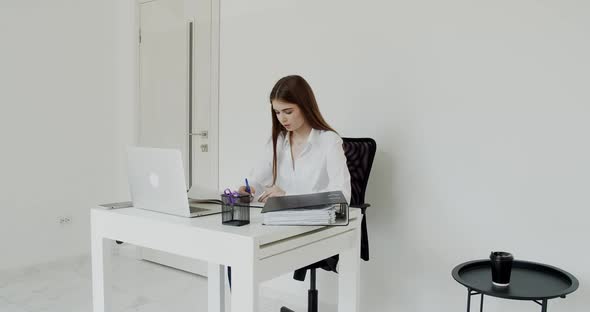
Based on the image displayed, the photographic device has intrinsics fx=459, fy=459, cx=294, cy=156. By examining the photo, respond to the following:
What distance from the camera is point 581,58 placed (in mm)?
1911

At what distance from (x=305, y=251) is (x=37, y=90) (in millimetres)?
2959

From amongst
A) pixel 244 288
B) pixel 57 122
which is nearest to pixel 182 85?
pixel 57 122

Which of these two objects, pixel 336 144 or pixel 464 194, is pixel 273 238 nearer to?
pixel 336 144

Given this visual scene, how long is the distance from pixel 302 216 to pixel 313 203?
54 mm

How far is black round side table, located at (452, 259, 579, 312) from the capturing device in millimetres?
1547

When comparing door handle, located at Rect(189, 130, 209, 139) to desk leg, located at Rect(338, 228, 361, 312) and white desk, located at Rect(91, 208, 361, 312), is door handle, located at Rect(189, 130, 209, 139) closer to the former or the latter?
white desk, located at Rect(91, 208, 361, 312)

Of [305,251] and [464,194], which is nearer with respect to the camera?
[305,251]

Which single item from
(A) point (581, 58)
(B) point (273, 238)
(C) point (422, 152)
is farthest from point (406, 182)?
(B) point (273, 238)

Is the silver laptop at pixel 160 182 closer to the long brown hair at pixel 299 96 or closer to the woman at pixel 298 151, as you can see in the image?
the woman at pixel 298 151

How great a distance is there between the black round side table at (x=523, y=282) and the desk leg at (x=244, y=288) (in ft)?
2.56

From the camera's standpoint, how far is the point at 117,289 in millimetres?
3096

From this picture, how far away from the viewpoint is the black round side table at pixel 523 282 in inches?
60.9

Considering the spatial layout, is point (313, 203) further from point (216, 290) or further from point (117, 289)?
point (117, 289)

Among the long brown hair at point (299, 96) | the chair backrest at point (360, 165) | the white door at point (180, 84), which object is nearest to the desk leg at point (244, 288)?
the long brown hair at point (299, 96)
